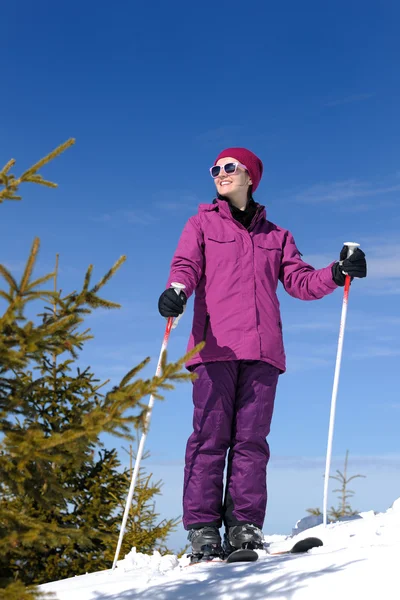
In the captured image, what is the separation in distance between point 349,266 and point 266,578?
117 inches

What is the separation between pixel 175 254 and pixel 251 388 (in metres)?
1.44

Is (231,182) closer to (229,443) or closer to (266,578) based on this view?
(229,443)

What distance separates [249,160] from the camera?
6.61 metres

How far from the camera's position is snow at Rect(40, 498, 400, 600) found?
4.06 metres

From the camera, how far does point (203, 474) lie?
5938 millimetres

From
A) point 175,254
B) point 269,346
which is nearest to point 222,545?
point 269,346

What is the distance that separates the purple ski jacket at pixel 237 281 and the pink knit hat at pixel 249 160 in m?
0.32

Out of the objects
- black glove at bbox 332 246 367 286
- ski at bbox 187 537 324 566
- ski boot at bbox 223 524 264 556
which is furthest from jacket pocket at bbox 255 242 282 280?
ski at bbox 187 537 324 566

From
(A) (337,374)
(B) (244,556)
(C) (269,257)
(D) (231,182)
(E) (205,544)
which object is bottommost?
(B) (244,556)

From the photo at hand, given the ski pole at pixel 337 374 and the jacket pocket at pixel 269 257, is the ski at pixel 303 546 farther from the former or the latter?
the jacket pocket at pixel 269 257

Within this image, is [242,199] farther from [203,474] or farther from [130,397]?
Result: [130,397]

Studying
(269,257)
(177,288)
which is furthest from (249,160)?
(177,288)

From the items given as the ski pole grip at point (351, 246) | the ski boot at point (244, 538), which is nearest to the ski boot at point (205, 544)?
the ski boot at point (244, 538)

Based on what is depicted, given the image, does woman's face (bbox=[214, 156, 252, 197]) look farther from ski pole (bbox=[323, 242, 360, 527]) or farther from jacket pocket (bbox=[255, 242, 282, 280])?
ski pole (bbox=[323, 242, 360, 527])
